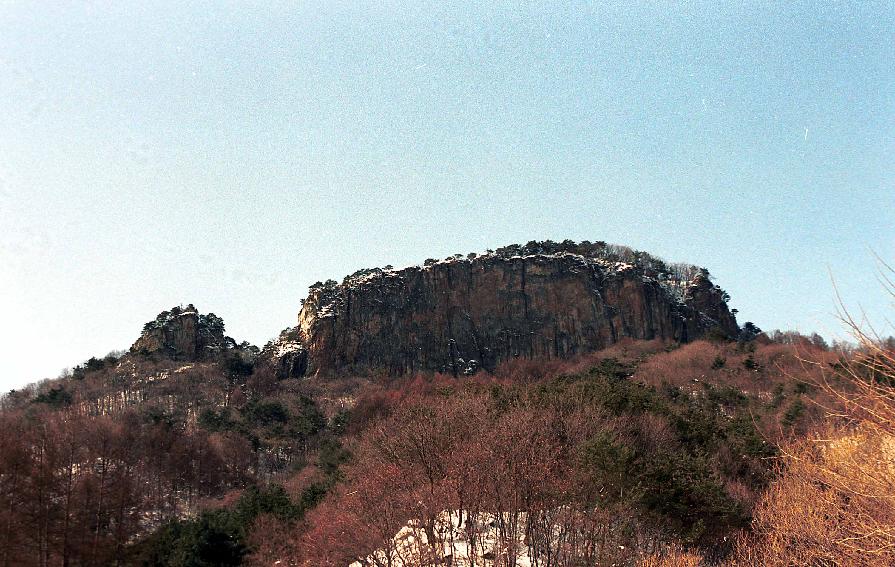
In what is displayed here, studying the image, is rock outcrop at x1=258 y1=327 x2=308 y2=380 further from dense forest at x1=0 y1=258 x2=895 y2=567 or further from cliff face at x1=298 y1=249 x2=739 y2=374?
dense forest at x1=0 y1=258 x2=895 y2=567

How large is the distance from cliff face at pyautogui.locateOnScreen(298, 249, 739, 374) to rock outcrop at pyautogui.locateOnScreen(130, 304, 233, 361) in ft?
38.8

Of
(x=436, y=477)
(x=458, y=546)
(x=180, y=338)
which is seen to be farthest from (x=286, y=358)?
(x=458, y=546)

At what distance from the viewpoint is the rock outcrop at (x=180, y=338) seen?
75.1m

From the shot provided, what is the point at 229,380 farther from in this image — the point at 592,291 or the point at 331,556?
the point at 331,556

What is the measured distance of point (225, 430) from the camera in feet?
174

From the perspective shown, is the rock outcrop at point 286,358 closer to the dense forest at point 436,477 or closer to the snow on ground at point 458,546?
the dense forest at point 436,477

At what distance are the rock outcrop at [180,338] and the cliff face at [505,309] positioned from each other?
1183 cm

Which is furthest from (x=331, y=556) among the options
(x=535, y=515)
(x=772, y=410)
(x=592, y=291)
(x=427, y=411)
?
(x=592, y=291)

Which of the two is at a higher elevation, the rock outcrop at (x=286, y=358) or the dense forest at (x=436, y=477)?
the rock outcrop at (x=286, y=358)

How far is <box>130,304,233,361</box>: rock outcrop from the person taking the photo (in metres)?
75.1

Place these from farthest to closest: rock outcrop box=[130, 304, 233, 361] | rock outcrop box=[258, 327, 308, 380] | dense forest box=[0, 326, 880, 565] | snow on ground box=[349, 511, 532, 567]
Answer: rock outcrop box=[258, 327, 308, 380] → rock outcrop box=[130, 304, 233, 361] → dense forest box=[0, 326, 880, 565] → snow on ground box=[349, 511, 532, 567]

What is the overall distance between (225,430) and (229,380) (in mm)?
19786

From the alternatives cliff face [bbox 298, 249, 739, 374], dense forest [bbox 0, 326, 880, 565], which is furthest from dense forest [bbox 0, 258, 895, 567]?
cliff face [bbox 298, 249, 739, 374]

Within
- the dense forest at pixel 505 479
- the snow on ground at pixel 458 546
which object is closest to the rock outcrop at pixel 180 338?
the dense forest at pixel 505 479
